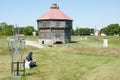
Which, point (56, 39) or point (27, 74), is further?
point (56, 39)

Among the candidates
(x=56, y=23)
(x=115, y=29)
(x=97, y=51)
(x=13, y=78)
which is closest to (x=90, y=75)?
(x=13, y=78)

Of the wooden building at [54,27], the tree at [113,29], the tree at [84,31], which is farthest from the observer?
the tree at [84,31]

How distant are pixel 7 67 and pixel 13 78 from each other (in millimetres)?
5141

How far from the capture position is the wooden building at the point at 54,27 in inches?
2501

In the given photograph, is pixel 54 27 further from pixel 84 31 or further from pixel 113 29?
pixel 84 31

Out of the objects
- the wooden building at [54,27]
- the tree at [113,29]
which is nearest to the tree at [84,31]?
the tree at [113,29]

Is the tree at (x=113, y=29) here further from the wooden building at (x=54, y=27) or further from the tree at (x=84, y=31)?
the wooden building at (x=54, y=27)

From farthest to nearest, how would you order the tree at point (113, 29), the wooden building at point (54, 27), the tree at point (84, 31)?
the tree at point (84, 31) → the tree at point (113, 29) → the wooden building at point (54, 27)

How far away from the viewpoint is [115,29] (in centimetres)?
15588

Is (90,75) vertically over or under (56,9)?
under

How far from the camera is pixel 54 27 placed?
63688mm

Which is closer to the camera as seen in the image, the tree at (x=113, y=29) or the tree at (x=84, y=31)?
the tree at (x=113, y=29)

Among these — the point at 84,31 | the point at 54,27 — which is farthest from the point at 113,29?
the point at 54,27

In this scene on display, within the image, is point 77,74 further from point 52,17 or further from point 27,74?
point 52,17
